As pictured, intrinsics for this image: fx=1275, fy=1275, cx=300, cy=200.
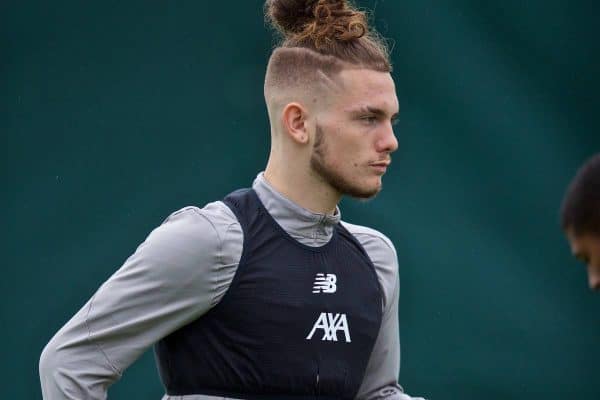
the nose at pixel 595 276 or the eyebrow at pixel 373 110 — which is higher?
the eyebrow at pixel 373 110

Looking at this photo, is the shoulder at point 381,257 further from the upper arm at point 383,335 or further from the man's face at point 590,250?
the man's face at point 590,250

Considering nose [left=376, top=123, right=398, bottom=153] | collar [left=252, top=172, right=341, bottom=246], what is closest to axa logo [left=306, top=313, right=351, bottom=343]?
collar [left=252, top=172, right=341, bottom=246]

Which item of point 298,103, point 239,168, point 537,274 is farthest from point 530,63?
point 298,103

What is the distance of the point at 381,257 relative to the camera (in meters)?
3.68

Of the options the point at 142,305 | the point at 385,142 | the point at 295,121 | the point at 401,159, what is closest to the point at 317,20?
the point at 295,121

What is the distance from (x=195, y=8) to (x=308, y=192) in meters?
1.68

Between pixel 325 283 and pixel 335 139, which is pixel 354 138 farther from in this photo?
pixel 325 283

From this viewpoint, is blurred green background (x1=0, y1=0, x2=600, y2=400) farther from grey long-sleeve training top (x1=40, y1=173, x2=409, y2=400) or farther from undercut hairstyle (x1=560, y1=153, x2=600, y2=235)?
undercut hairstyle (x1=560, y1=153, x2=600, y2=235)

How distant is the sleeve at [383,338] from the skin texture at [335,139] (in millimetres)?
219

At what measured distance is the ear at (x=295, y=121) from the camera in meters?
3.52

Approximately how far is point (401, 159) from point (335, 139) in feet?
5.23

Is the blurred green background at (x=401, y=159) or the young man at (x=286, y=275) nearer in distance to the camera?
the young man at (x=286, y=275)

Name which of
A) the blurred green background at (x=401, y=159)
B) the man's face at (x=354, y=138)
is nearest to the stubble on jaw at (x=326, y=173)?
the man's face at (x=354, y=138)

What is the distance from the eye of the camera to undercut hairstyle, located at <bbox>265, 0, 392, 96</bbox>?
3531mm
